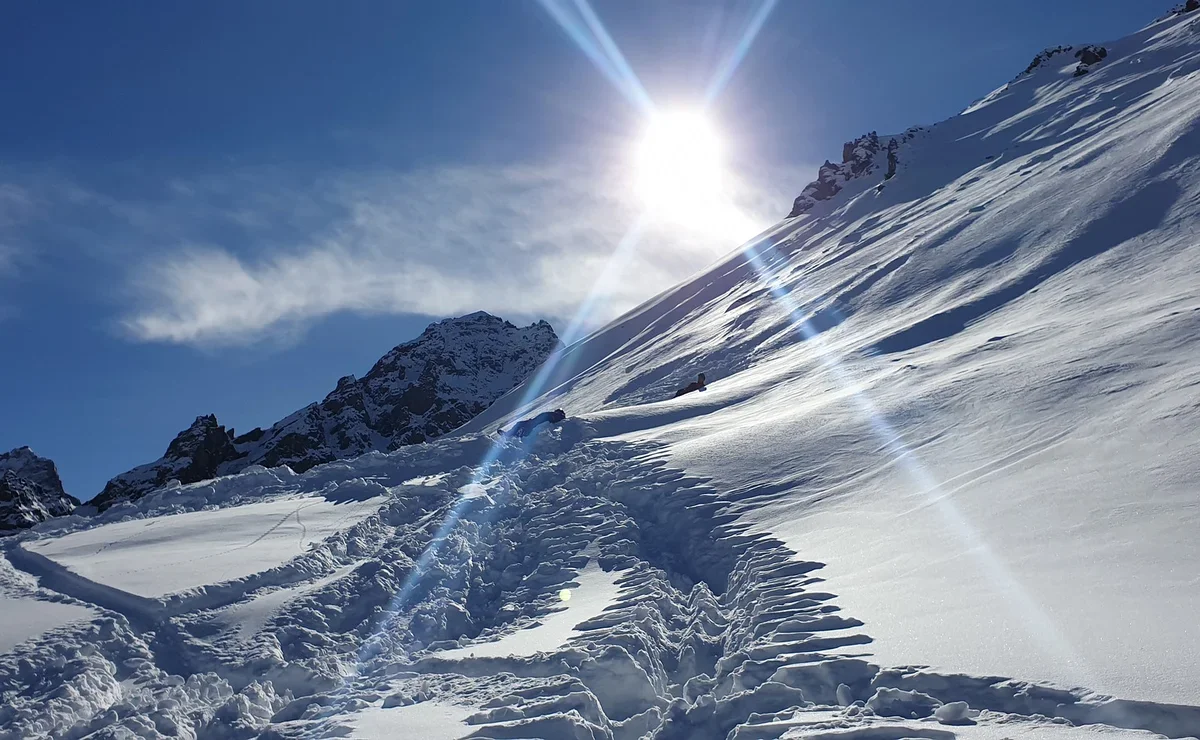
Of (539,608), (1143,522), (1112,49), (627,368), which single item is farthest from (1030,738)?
(1112,49)

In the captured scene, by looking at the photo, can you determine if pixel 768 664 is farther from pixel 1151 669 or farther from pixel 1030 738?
pixel 1151 669

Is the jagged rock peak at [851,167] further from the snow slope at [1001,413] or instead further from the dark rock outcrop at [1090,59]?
the snow slope at [1001,413]

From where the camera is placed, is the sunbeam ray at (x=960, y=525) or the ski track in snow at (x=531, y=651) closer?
the sunbeam ray at (x=960, y=525)

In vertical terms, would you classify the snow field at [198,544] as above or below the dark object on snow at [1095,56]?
below

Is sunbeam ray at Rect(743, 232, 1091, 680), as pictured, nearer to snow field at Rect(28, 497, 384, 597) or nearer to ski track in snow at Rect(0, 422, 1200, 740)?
ski track in snow at Rect(0, 422, 1200, 740)

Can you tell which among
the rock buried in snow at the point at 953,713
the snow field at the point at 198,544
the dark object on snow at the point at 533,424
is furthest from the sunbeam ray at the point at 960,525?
the snow field at the point at 198,544

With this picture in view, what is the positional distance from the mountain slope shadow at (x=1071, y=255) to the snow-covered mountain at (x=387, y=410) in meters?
67.7

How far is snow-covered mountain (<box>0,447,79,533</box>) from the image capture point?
64.8 meters

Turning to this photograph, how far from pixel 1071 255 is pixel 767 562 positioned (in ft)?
49.6

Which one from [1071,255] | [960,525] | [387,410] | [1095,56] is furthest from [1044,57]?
[387,410]

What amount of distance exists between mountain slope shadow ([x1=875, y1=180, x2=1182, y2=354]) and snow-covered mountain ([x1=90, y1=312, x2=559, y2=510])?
2666 inches

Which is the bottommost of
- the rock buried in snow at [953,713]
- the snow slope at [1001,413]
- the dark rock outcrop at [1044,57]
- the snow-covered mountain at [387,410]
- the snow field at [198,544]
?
the rock buried in snow at [953,713]

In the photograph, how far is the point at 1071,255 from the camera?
745 inches

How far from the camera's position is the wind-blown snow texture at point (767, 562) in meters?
5.42
